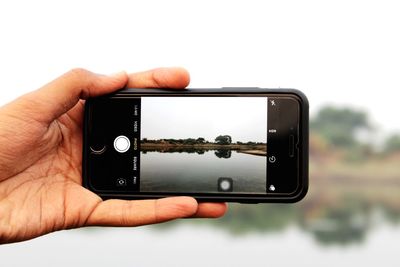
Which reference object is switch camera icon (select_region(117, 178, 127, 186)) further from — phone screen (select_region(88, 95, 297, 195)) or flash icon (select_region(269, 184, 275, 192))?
flash icon (select_region(269, 184, 275, 192))

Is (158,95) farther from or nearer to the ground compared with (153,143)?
farther from the ground

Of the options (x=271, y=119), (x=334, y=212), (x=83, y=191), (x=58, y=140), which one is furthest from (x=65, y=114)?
(x=334, y=212)

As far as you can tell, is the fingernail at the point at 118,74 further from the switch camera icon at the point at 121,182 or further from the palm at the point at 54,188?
the switch camera icon at the point at 121,182

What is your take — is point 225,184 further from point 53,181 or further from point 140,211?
point 53,181

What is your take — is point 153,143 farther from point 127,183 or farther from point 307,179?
point 307,179

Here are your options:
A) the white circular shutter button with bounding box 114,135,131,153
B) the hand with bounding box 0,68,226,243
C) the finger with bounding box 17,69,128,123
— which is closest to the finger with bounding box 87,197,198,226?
the hand with bounding box 0,68,226,243

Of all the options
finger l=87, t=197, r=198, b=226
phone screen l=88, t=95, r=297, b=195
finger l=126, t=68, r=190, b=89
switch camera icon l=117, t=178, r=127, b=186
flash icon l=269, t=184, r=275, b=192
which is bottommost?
finger l=87, t=197, r=198, b=226

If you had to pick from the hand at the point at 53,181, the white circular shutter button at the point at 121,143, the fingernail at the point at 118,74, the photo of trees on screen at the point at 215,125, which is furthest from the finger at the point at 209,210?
the fingernail at the point at 118,74
